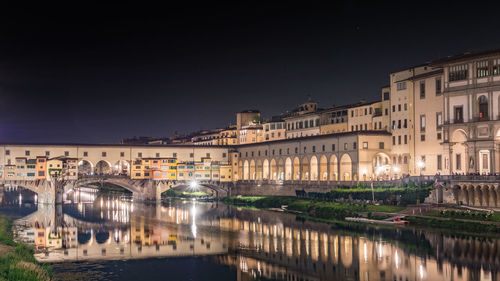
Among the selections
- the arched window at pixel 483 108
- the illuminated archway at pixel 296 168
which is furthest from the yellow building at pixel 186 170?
the arched window at pixel 483 108

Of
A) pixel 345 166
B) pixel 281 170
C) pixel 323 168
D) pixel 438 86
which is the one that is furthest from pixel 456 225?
pixel 281 170

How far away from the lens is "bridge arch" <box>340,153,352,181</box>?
8062cm

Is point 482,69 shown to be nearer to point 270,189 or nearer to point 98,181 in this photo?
point 270,189

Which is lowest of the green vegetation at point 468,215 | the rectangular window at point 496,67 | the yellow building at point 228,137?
the green vegetation at point 468,215

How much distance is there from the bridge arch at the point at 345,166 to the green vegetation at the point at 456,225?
22.7 meters

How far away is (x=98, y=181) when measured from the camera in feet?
308

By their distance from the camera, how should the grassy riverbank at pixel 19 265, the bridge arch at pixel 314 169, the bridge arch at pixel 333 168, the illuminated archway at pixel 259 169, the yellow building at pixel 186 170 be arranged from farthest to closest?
the illuminated archway at pixel 259 169 → the yellow building at pixel 186 170 → the bridge arch at pixel 314 169 → the bridge arch at pixel 333 168 → the grassy riverbank at pixel 19 265

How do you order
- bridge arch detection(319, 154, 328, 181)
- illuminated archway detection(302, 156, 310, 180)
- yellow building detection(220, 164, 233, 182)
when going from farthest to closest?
yellow building detection(220, 164, 233, 182) < illuminated archway detection(302, 156, 310, 180) < bridge arch detection(319, 154, 328, 181)

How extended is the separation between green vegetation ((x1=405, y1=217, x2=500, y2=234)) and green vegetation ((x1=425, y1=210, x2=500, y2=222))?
3.14 feet

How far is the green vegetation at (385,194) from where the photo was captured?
203 feet

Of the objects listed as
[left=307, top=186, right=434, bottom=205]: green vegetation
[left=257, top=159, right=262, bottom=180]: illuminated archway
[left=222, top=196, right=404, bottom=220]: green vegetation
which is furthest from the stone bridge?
[left=307, top=186, right=434, bottom=205]: green vegetation

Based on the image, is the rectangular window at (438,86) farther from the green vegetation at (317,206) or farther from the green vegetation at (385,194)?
the green vegetation at (317,206)

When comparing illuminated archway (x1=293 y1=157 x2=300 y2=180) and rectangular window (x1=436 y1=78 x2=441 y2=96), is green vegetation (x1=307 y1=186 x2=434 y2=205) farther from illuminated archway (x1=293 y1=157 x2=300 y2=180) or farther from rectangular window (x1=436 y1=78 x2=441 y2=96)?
illuminated archway (x1=293 y1=157 x2=300 y2=180)

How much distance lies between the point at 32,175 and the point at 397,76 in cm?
5390
